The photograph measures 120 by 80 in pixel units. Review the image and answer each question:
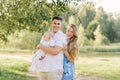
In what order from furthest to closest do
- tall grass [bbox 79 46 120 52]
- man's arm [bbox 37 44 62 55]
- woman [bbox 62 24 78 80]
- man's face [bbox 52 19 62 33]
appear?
tall grass [bbox 79 46 120 52], woman [bbox 62 24 78 80], man's face [bbox 52 19 62 33], man's arm [bbox 37 44 62 55]

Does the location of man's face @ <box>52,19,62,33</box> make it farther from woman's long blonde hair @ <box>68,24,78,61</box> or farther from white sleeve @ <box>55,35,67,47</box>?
woman's long blonde hair @ <box>68,24,78,61</box>

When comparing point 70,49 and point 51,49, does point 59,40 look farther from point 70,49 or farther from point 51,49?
point 70,49

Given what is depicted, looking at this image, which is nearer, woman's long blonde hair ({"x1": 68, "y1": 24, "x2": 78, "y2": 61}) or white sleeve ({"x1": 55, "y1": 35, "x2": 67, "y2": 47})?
white sleeve ({"x1": 55, "y1": 35, "x2": 67, "y2": 47})

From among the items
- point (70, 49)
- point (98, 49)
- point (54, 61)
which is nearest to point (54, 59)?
point (54, 61)

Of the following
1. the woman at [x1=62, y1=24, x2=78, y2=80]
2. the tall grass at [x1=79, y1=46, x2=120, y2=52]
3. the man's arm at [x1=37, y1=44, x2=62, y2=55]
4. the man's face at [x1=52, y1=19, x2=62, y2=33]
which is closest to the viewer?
the man's arm at [x1=37, y1=44, x2=62, y2=55]

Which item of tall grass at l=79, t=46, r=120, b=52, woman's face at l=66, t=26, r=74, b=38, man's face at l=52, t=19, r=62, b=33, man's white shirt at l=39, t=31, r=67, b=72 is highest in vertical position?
man's face at l=52, t=19, r=62, b=33

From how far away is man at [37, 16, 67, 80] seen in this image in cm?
582

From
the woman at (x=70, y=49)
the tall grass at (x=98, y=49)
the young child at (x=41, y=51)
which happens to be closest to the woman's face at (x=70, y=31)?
the woman at (x=70, y=49)

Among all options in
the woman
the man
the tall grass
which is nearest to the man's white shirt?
the man

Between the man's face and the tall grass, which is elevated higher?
the man's face

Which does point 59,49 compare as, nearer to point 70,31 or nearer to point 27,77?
point 70,31

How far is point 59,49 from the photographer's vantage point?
A: 5.84 metres

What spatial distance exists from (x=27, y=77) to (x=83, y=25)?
34450mm

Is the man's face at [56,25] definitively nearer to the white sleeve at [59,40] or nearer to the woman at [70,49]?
the white sleeve at [59,40]
